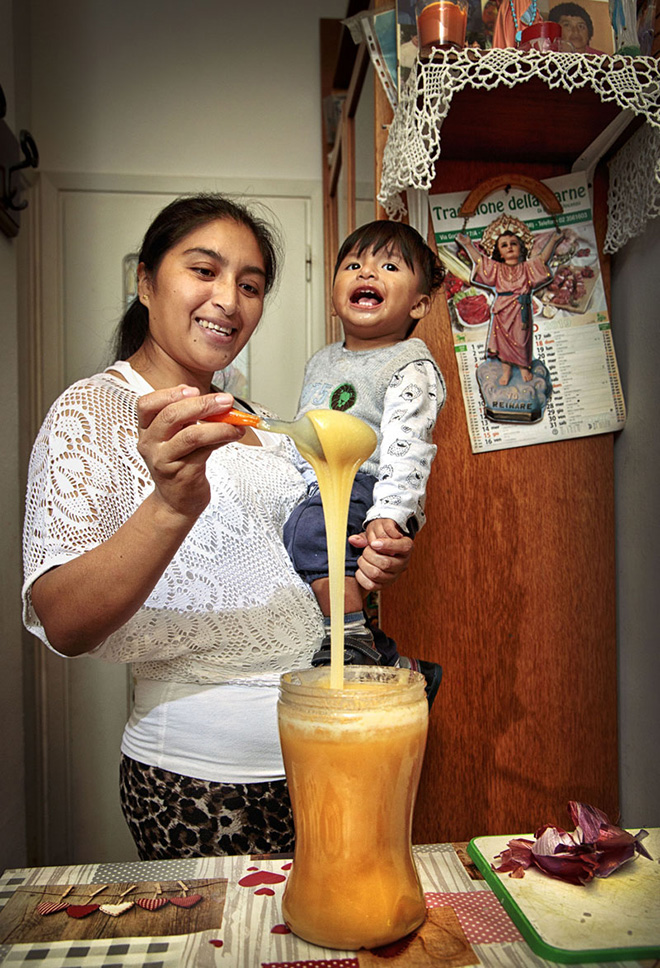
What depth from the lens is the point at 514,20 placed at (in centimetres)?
156

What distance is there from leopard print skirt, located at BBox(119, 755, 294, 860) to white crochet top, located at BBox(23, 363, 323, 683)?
15 centimetres

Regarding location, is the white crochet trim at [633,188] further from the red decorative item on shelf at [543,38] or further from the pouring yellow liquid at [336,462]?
the pouring yellow liquid at [336,462]

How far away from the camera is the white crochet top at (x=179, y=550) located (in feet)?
3.46

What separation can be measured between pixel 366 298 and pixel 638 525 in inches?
31.6

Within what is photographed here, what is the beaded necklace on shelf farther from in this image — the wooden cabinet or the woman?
the woman

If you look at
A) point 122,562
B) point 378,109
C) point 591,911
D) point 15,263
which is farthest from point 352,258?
point 15,263

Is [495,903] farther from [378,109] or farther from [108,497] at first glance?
[378,109]

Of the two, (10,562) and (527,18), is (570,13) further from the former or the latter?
(10,562)

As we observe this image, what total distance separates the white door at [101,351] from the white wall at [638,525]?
1460mm

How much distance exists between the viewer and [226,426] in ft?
2.79

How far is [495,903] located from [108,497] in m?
0.68

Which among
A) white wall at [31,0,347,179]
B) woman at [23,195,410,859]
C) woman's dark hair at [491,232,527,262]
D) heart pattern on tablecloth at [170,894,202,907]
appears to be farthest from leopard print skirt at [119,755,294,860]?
white wall at [31,0,347,179]

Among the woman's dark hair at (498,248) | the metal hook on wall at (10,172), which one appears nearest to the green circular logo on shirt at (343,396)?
the woman's dark hair at (498,248)

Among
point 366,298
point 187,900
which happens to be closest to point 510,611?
point 366,298
